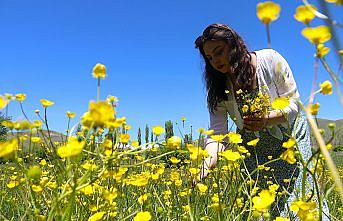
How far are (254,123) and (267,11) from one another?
1209mm

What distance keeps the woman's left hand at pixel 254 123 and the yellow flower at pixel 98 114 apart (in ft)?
3.93

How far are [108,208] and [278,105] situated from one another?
0.48 m

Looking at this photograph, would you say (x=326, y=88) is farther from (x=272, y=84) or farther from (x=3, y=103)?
(x=272, y=84)

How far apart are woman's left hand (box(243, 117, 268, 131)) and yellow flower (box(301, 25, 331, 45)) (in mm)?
1132

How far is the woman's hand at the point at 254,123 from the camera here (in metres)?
1.62

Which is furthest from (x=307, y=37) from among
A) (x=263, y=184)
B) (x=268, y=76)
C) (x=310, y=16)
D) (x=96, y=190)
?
(x=263, y=184)

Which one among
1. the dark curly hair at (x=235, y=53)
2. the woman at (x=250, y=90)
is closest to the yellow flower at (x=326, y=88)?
the woman at (x=250, y=90)

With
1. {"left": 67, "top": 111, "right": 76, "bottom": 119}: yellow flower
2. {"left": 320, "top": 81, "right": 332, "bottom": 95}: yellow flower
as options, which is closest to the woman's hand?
{"left": 67, "top": 111, "right": 76, "bottom": 119}: yellow flower

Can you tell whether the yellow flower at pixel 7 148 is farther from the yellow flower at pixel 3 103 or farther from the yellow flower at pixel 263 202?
the yellow flower at pixel 263 202

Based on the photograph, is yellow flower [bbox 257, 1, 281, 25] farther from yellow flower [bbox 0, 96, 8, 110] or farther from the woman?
the woman

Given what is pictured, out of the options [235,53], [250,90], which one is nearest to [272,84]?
[250,90]

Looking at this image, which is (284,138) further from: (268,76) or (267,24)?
(267,24)

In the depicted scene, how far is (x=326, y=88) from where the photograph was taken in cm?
67

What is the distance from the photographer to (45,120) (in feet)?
2.95
